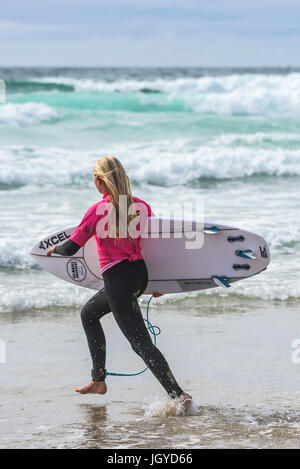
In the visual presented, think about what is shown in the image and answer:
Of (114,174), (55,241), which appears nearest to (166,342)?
(55,241)

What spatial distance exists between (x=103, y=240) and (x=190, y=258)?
3.16 feet

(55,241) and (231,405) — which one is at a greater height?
(55,241)

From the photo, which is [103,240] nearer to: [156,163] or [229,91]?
[156,163]

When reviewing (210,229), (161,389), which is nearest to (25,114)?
(210,229)

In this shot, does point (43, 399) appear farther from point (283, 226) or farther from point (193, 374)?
point (283, 226)

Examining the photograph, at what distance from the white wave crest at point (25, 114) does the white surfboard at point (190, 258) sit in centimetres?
1573

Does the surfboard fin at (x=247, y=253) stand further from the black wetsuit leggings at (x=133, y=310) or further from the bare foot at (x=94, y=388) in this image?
the bare foot at (x=94, y=388)

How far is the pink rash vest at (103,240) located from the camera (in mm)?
3426

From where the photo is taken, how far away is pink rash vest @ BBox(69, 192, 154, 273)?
343 centimetres

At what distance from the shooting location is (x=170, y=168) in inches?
561

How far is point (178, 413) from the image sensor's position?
3.52 m

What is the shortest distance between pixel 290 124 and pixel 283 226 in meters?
13.4
